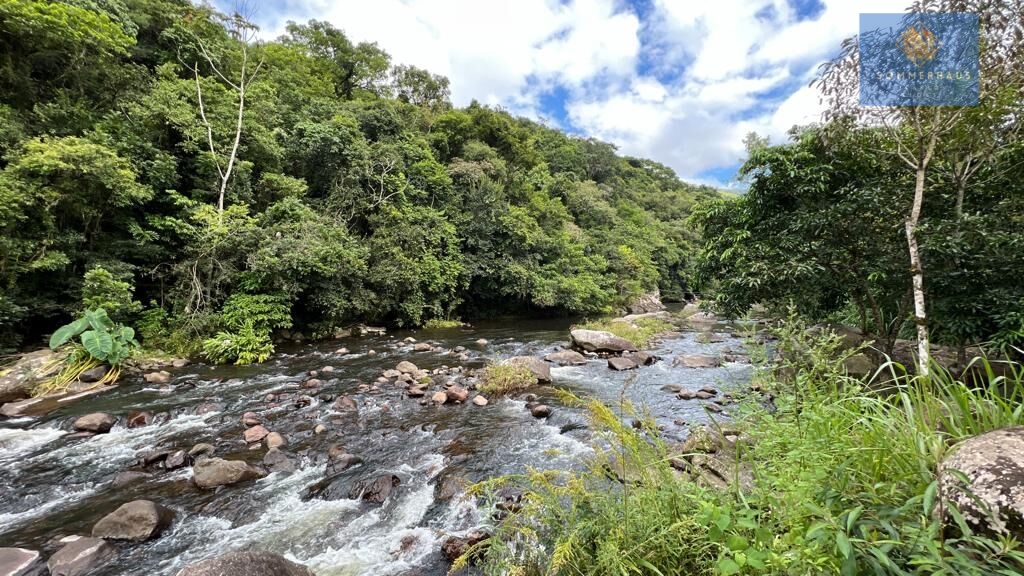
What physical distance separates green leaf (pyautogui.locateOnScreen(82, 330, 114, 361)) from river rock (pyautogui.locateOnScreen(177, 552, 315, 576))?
842 cm

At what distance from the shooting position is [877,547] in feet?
4.36

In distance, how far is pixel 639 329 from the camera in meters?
15.5

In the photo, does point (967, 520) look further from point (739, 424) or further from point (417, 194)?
point (417, 194)

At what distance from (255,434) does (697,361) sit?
1013cm

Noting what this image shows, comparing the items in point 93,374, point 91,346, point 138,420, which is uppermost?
point 91,346

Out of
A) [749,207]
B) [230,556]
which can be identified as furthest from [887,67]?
[230,556]

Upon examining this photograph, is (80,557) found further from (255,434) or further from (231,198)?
(231,198)

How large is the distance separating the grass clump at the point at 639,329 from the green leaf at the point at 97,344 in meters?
13.3

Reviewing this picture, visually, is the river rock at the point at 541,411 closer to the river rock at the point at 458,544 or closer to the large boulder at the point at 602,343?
the river rock at the point at 458,544

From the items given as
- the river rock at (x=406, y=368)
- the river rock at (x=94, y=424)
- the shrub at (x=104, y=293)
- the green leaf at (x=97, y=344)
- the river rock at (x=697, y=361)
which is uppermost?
the shrub at (x=104, y=293)

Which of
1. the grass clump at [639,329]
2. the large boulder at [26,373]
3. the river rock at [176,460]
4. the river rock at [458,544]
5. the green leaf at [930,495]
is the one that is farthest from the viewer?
the grass clump at [639,329]

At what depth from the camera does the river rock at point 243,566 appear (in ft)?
9.11

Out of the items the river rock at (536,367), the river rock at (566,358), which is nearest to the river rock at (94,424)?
the river rock at (536,367)

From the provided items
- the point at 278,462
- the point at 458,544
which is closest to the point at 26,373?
the point at 278,462
